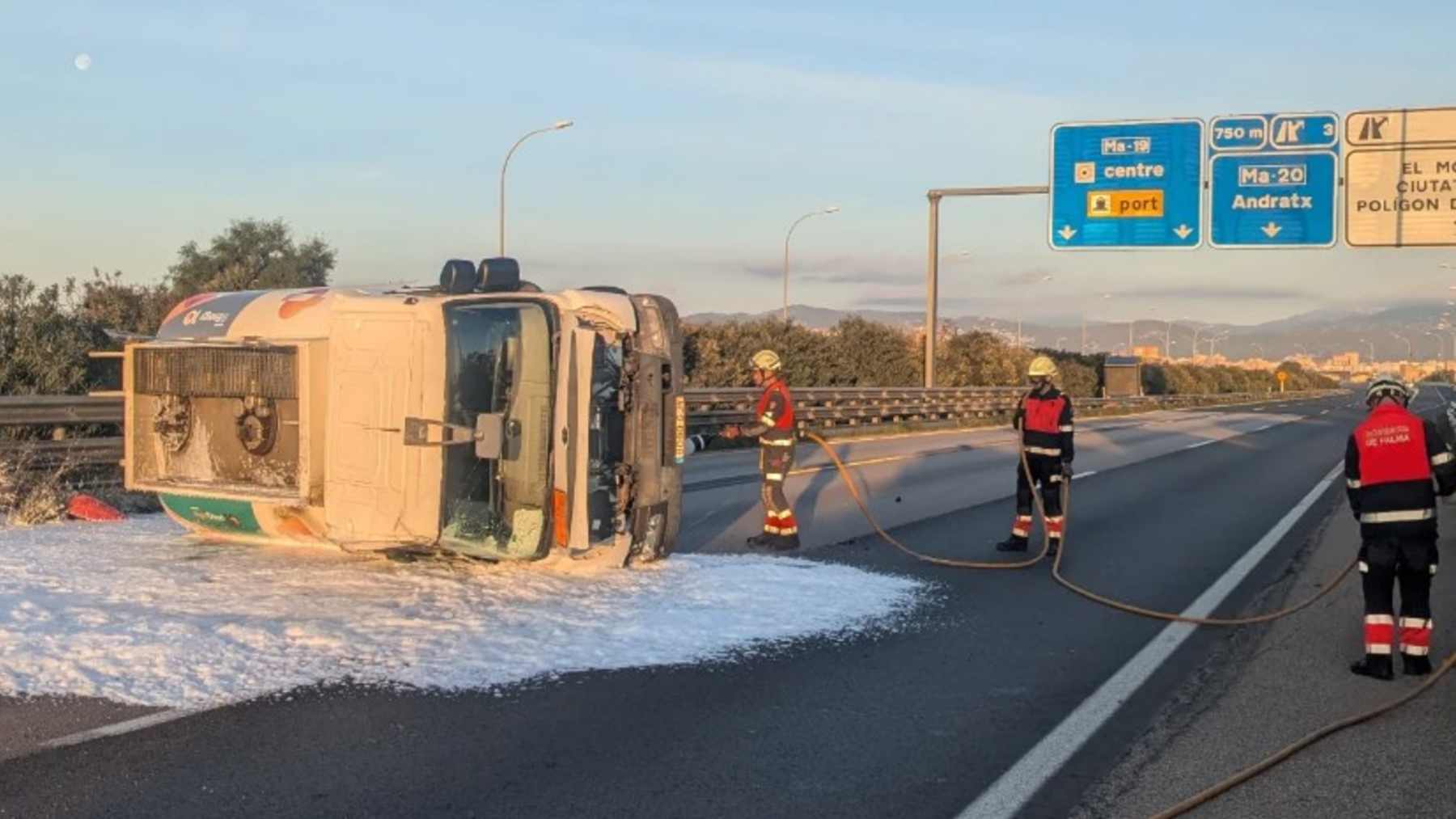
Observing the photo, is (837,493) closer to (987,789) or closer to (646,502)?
(646,502)

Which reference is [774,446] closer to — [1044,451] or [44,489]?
[1044,451]

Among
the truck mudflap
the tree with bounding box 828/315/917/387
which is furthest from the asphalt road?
the tree with bounding box 828/315/917/387

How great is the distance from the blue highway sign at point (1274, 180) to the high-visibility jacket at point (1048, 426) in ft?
35.6

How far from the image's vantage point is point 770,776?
5293 millimetres

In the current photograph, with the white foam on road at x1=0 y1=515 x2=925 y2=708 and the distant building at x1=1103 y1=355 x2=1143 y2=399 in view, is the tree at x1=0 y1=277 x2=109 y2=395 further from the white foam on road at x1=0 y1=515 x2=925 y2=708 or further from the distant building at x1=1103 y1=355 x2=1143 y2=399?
the distant building at x1=1103 y1=355 x2=1143 y2=399

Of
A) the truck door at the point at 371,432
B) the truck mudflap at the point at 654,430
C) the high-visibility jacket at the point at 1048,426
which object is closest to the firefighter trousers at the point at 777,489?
the truck mudflap at the point at 654,430

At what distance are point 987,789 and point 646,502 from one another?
16.1 feet

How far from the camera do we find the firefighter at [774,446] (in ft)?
38.1

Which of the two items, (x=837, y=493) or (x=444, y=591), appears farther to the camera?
(x=837, y=493)

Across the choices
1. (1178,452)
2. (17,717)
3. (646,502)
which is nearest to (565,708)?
(17,717)

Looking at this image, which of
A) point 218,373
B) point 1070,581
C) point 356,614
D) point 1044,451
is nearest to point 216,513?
point 218,373

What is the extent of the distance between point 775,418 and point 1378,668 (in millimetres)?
5677

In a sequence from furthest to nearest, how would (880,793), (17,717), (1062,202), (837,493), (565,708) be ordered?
(1062,202) < (837,493) < (565,708) < (17,717) < (880,793)

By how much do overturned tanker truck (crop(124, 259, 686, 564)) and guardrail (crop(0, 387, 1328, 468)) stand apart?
257 centimetres
